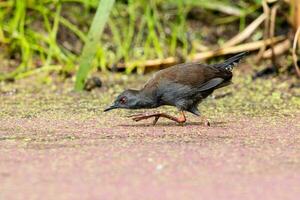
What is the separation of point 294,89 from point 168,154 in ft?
11.2

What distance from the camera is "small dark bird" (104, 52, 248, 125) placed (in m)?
5.79

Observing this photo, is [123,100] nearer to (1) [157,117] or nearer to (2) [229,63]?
(1) [157,117]

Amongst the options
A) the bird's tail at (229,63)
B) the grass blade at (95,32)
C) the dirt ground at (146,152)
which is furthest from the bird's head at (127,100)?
the grass blade at (95,32)

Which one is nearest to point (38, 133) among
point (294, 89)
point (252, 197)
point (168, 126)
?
point (168, 126)

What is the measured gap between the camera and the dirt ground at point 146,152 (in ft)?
11.8

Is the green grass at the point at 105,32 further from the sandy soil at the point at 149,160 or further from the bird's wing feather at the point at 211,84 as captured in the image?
the sandy soil at the point at 149,160

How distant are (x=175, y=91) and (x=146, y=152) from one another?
1389mm

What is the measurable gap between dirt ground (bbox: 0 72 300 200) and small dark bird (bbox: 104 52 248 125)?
0.43ft

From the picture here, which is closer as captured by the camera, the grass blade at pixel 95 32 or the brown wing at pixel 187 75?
the brown wing at pixel 187 75

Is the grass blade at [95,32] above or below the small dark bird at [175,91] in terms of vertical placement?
above

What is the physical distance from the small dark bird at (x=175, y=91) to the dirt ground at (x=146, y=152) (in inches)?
5.2

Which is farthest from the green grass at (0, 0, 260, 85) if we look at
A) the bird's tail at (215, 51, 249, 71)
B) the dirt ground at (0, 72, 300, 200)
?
the bird's tail at (215, 51, 249, 71)

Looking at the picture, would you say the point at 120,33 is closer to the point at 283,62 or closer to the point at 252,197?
the point at 283,62

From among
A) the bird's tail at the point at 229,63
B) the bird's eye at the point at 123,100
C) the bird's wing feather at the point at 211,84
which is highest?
the bird's tail at the point at 229,63
